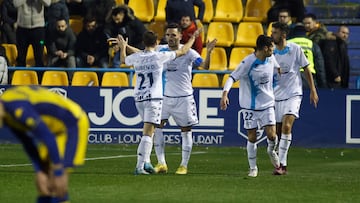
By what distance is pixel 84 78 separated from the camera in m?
24.2

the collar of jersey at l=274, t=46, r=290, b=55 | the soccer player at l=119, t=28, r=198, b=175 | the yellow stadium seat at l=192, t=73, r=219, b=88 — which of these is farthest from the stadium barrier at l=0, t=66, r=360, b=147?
the soccer player at l=119, t=28, r=198, b=175

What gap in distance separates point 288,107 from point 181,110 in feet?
5.76

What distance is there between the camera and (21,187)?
14.4 m

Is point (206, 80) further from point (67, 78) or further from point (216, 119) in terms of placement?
point (67, 78)

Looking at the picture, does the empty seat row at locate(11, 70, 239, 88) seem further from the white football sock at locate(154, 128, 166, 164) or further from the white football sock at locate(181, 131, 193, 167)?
the white football sock at locate(181, 131, 193, 167)

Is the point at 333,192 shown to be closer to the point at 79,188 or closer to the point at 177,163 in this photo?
the point at 79,188

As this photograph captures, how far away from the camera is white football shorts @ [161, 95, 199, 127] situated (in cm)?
1733

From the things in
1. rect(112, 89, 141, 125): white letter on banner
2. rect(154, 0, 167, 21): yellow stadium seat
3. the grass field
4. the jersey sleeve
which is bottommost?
the grass field

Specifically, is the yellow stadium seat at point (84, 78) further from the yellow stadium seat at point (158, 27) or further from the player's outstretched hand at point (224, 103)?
the player's outstretched hand at point (224, 103)

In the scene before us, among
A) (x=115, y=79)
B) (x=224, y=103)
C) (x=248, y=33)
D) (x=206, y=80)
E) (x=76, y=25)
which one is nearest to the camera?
(x=224, y=103)

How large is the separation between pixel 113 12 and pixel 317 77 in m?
5.01

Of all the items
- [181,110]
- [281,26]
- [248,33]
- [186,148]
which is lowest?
[186,148]

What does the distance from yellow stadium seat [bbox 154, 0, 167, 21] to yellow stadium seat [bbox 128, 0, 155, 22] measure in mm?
161

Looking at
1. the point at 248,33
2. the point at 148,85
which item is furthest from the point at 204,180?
the point at 248,33
